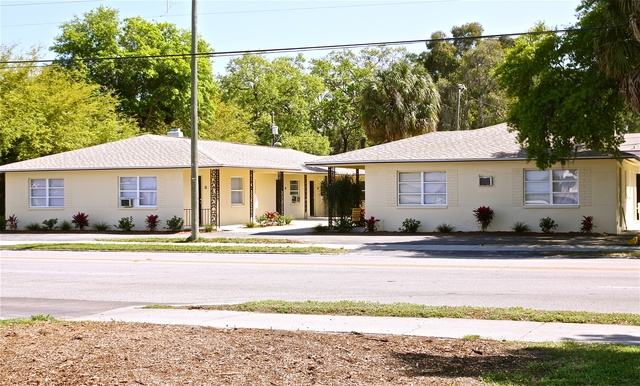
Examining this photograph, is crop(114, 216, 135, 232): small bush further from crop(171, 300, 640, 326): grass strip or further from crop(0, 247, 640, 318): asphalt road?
crop(171, 300, 640, 326): grass strip

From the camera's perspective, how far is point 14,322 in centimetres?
1080

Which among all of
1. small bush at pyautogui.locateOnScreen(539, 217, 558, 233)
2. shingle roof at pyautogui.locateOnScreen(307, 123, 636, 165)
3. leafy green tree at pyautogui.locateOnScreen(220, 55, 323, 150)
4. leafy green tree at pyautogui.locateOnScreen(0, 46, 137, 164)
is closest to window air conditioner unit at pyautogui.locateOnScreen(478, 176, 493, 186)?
shingle roof at pyautogui.locateOnScreen(307, 123, 636, 165)

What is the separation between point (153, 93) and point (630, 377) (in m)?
56.2

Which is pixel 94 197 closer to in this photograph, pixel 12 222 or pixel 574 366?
pixel 12 222

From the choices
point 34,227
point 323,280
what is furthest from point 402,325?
point 34,227

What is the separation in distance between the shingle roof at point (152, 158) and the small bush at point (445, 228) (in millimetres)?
9478

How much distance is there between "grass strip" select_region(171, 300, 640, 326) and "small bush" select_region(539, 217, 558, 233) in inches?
742

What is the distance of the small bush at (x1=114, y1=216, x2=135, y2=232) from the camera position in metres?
35.4

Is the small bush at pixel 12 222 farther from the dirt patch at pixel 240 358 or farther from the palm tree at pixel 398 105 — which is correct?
the dirt patch at pixel 240 358

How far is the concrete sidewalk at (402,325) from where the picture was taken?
31.8 feet

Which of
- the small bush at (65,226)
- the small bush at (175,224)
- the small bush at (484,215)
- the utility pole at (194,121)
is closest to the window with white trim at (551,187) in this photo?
the small bush at (484,215)

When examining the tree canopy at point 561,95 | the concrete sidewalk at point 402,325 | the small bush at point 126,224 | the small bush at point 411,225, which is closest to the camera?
the concrete sidewalk at point 402,325

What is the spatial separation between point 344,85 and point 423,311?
6249cm

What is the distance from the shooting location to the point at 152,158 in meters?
36.3
